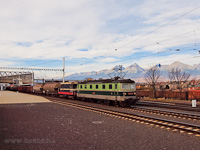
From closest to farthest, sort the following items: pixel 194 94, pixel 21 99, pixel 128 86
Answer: pixel 128 86, pixel 194 94, pixel 21 99

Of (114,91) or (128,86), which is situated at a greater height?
(128,86)

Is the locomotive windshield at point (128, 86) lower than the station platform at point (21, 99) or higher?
higher

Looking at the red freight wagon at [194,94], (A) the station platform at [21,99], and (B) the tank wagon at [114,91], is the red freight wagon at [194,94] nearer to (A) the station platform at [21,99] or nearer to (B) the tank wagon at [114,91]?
(B) the tank wagon at [114,91]

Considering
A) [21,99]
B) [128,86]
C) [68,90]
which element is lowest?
[21,99]

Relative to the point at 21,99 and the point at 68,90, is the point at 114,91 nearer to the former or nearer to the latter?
the point at 68,90

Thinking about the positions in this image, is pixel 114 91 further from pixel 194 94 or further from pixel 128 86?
pixel 194 94

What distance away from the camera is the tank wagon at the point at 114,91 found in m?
21.6

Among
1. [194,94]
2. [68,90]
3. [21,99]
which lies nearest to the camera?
[194,94]

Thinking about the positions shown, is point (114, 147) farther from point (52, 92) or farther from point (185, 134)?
point (52, 92)

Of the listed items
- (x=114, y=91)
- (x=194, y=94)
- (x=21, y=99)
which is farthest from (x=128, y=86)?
(x=21, y=99)

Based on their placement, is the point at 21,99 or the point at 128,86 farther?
the point at 21,99

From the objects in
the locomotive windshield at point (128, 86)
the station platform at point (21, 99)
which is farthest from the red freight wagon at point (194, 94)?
the station platform at point (21, 99)

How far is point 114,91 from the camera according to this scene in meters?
22.2

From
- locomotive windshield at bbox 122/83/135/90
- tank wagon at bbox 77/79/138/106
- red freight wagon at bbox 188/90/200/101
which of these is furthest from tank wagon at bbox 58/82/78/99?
red freight wagon at bbox 188/90/200/101
